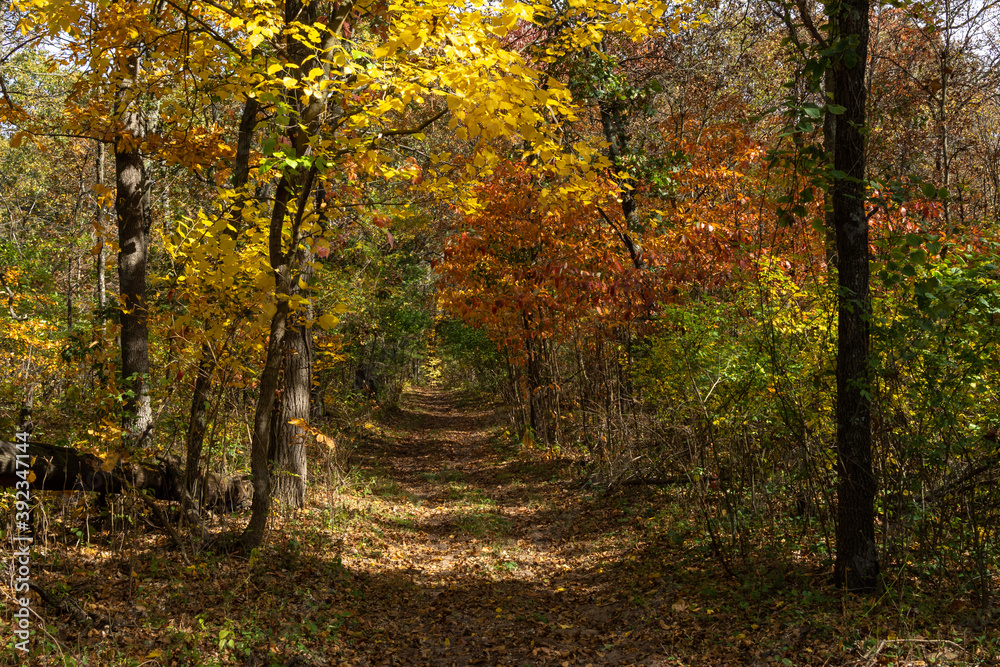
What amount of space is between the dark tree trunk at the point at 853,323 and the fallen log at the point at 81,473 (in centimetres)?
509

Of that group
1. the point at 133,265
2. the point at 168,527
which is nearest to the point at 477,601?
the point at 168,527

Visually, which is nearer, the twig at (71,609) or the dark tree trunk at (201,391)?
the twig at (71,609)

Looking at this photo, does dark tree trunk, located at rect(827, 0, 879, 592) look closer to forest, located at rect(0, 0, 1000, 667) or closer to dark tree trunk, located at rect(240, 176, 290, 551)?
forest, located at rect(0, 0, 1000, 667)

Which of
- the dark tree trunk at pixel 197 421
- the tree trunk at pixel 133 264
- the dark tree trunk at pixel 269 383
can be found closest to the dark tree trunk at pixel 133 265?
the tree trunk at pixel 133 264

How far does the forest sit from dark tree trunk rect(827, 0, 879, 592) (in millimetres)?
25

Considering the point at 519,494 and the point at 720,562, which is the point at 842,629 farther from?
the point at 519,494

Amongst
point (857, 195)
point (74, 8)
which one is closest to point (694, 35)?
point (857, 195)

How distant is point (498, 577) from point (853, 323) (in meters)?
4.30

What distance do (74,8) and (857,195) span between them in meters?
5.19

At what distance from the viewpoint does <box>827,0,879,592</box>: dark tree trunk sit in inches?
164

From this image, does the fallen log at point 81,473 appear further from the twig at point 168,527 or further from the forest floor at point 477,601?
the forest floor at point 477,601

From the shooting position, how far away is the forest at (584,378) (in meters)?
3.86

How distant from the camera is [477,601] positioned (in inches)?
235

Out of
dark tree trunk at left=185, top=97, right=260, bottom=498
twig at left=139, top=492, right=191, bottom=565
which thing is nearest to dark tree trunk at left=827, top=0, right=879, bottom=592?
dark tree trunk at left=185, top=97, right=260, bottom=498
